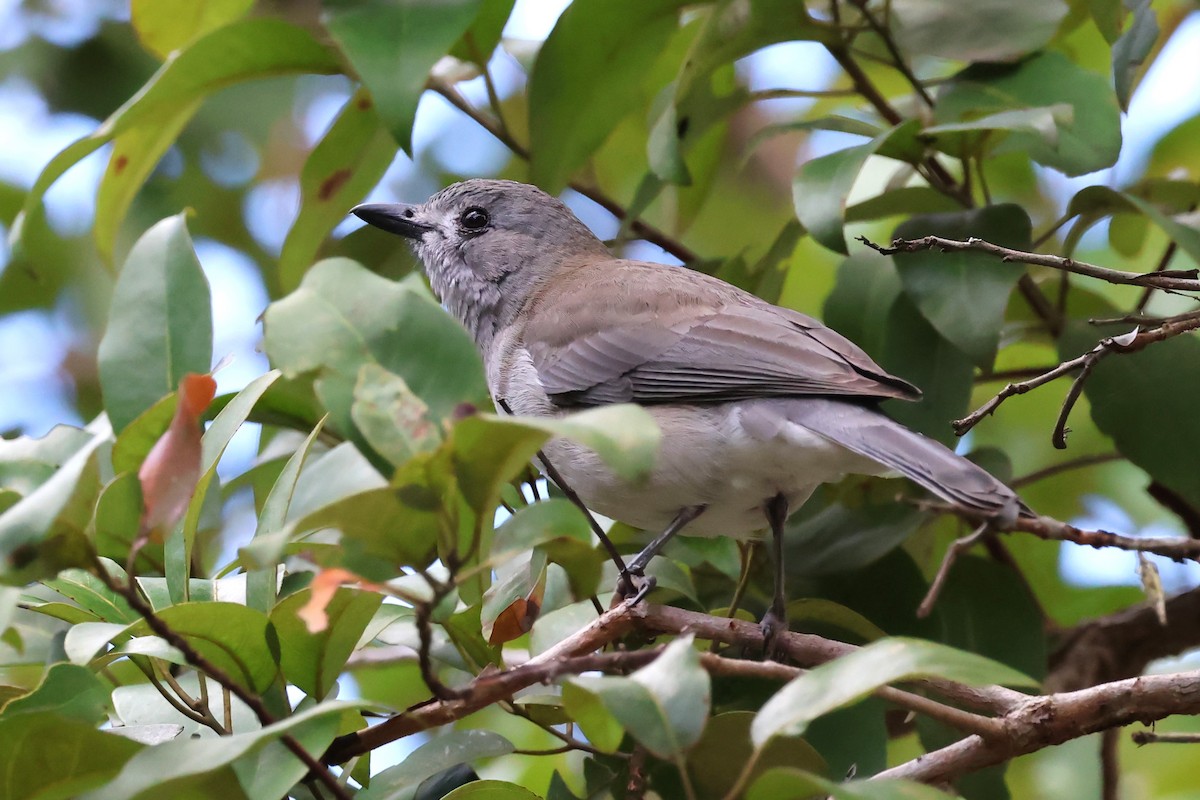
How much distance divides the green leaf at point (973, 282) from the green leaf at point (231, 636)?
165 cm

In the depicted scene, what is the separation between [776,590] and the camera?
276 cm

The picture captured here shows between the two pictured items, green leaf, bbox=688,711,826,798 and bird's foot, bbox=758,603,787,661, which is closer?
green leaf, bbox=688,711,826,798

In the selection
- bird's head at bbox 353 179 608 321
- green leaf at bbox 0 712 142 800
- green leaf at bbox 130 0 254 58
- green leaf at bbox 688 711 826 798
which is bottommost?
green leaf at bbox 688 711 826 798

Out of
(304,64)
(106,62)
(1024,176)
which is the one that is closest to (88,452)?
(304,64)

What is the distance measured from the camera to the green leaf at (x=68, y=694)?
6.68ft

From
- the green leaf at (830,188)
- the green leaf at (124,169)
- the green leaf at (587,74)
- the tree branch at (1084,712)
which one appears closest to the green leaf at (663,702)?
the tree branch at (1084,712)

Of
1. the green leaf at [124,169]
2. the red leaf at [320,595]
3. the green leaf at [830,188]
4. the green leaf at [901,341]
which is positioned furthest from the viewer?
the green leaf at [124,169]

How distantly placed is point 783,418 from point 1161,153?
1845 millimetres

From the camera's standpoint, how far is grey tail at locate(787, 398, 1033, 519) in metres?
2.09

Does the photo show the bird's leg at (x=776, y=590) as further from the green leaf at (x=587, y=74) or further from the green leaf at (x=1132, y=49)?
the green leaf at (x=1132, y=49)

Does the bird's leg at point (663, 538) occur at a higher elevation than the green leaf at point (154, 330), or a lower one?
lower

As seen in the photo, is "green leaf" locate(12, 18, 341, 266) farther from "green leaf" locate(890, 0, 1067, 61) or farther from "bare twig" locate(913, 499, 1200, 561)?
"bare twig" locate(913, 499, 1200, 561)

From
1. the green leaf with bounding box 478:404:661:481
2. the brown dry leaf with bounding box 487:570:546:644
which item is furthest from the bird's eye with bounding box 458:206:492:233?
the green leaf with bounding box 478:404:661:481

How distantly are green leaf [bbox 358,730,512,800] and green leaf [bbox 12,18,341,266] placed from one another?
1.70 metres
